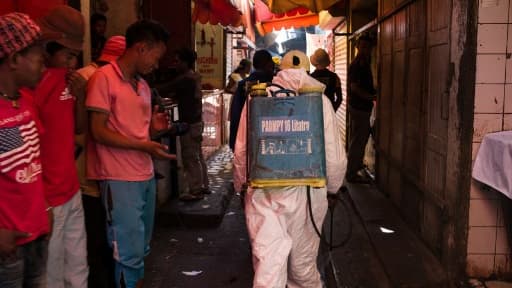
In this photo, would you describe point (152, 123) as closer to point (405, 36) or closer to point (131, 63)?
point (131, 63)

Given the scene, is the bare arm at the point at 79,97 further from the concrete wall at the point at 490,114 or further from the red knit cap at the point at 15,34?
the concrete wall at the point at 490,114

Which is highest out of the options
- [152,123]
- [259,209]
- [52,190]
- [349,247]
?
[152,123]

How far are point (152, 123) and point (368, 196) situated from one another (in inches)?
190

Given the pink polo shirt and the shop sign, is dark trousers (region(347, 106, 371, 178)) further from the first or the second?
the shop sign

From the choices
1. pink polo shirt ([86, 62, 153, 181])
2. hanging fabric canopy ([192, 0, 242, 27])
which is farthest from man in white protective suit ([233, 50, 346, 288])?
hanging fabric canopy ([192, 0, 242, 27])

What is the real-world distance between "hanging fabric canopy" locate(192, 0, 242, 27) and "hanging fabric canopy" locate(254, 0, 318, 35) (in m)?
4.00

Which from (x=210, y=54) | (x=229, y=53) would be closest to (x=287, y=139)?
(x=210, y=54)

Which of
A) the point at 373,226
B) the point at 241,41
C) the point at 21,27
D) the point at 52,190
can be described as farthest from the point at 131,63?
the point at 241,41

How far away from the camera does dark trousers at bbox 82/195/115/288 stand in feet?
14.7

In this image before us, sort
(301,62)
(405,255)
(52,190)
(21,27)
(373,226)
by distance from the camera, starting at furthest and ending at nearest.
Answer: (373,226)
(405,255)
(301,62)
(52,190)
(21,27)

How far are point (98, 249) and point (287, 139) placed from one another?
1.93 meters

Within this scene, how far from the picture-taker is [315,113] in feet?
12.8

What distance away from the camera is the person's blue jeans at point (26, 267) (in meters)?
2.67

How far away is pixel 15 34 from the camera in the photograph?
2.69 m
